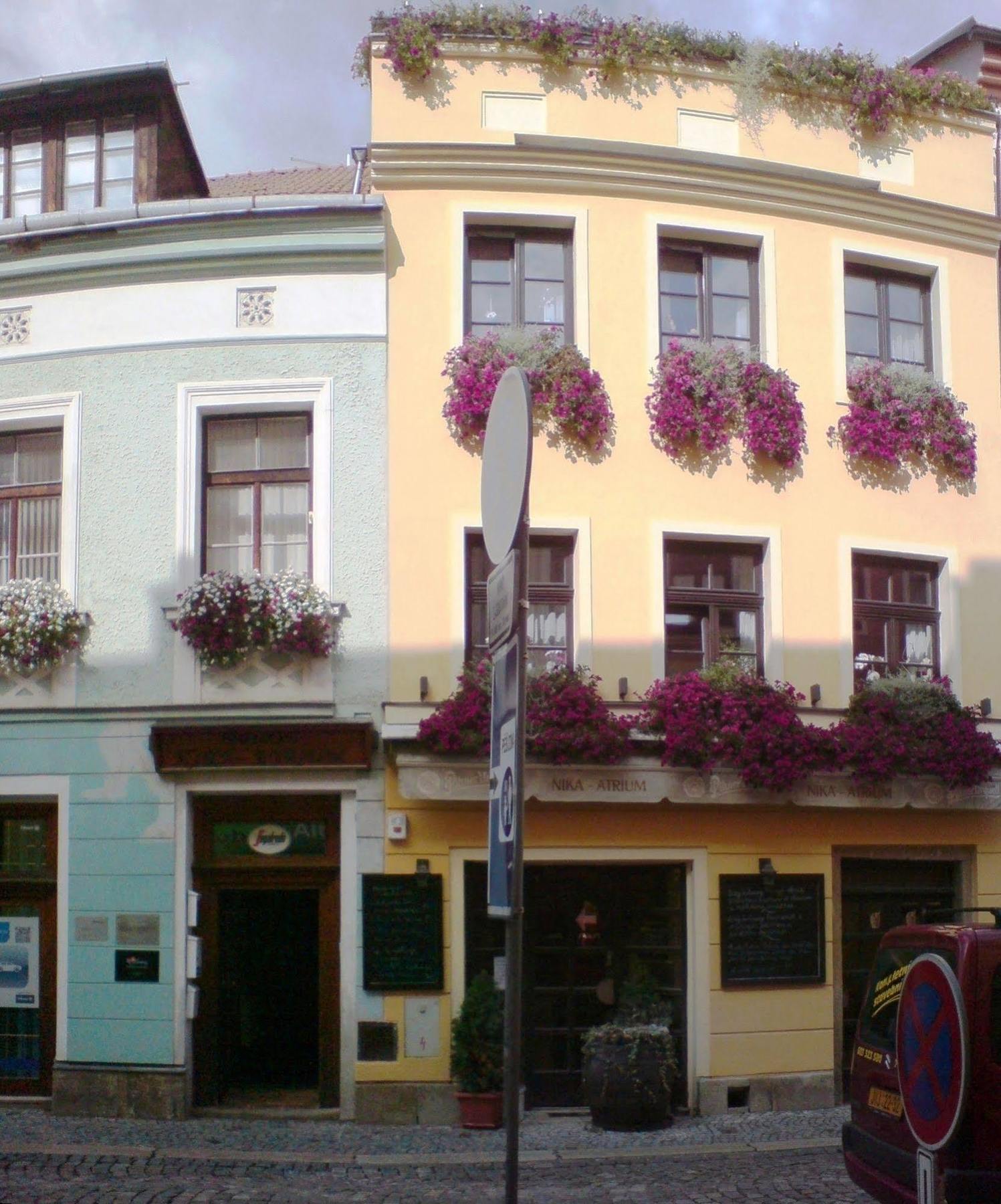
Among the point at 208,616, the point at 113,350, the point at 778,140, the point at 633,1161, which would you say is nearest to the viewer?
the point at 633,1161

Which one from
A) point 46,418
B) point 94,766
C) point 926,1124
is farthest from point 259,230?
point 926,1124

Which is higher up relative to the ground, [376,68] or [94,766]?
[376,68]

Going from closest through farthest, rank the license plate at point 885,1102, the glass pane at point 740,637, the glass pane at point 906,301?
the license plate at point 885,1102 < the glass pane at point 740,637 < the glass pane at point 906,301

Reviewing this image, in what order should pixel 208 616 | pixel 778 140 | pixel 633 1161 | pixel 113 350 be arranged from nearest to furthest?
pixel 633 1161 → pixel 208 616 → pixel 113 350 → pixel 778 140

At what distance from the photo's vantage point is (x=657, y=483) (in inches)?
564

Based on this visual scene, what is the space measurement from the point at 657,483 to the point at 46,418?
558cm

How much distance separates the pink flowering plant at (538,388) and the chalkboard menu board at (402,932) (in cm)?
388

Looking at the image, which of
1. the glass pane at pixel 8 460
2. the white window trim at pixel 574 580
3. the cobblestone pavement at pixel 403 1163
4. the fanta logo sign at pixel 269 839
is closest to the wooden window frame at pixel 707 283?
the white window trim at pixel 574 580

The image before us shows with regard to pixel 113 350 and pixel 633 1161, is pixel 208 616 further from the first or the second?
pixel 633 1161

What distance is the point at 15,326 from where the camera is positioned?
47.7 ft

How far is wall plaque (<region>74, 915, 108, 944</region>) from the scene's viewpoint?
13.6m

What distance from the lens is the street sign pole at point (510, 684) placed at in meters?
5.27

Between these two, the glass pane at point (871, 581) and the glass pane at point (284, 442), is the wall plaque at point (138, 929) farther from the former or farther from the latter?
the glass pane at point (871, 581)

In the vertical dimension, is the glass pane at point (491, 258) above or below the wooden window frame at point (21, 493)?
above
